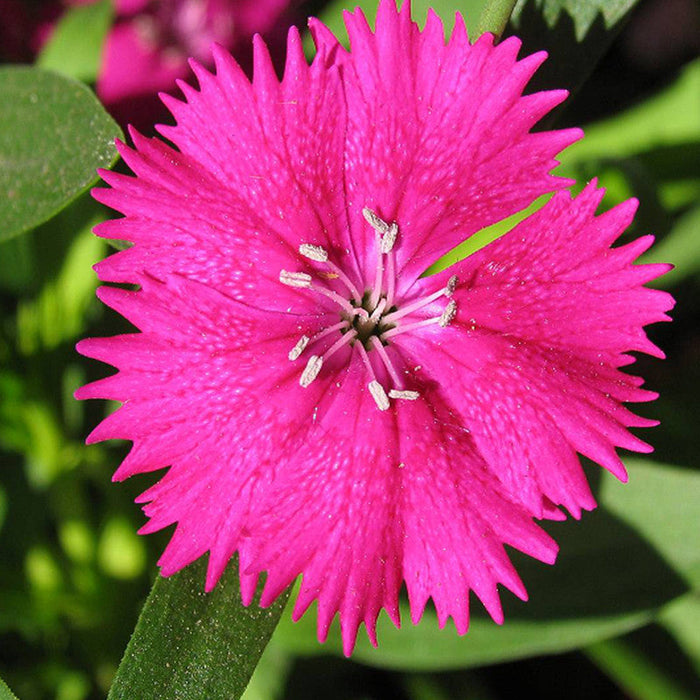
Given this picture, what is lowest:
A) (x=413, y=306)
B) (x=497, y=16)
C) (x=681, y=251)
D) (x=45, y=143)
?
(x=681, y=251)

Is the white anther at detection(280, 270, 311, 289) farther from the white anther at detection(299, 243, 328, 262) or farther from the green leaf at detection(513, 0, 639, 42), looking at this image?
the green leaf at detection(513, 0, 639, 42)

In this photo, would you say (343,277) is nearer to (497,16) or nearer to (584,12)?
(497,16)

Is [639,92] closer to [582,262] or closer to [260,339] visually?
[582,262]

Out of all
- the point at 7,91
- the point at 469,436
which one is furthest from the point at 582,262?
the point at 7,91

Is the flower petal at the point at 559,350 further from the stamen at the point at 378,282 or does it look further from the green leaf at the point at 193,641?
the green leaf at the point at 193,641

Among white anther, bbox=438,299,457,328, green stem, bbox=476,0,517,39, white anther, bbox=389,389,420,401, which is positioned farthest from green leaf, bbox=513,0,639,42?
white anther, bbox=389,389,420,401

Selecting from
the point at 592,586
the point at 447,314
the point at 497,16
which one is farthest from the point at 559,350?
the point at 592,586

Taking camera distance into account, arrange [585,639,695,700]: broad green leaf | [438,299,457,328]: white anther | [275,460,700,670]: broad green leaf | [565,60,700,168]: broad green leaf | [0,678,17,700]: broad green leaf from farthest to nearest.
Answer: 1. [565,60,700,168]: broad green leaf
2. [585,639,695,700]: broad green leaf
3. [275,460,700,670]: broad green leaf
4. [438,299,457,328]: white anther
5. [0,678,17,700]: broad green leaf
